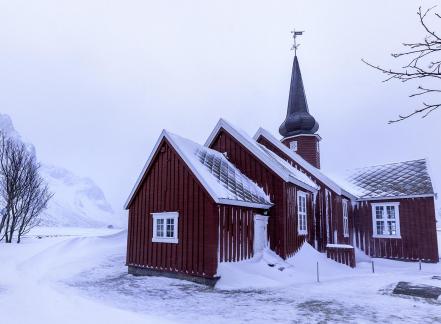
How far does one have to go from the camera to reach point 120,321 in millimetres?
7164

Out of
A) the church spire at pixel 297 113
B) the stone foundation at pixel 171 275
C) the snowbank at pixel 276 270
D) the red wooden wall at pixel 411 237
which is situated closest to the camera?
the snowbank at pixel 276 270

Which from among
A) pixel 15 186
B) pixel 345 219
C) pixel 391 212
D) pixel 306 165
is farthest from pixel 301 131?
pixel 15 186

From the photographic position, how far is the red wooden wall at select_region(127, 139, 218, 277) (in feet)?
40.6

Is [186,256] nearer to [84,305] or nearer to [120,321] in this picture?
[84,305]

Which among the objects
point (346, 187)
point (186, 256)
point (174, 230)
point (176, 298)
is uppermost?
point (346, 187)

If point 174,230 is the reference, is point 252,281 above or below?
below

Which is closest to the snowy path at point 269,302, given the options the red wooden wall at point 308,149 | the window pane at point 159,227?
the window pane at point 159,227

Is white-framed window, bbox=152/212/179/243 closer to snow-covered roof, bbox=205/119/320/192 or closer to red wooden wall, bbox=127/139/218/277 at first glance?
red wooden wall, bbox=127/139/218/277

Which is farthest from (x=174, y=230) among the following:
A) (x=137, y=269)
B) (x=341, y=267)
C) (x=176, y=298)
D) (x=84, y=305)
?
(x=341, y=267)

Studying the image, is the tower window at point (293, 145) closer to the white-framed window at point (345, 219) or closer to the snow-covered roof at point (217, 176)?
the white-framed window at point (345, 219)

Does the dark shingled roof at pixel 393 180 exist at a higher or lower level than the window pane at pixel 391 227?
higher

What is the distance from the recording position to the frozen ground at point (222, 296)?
306 inches

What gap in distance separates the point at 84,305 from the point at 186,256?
476cm

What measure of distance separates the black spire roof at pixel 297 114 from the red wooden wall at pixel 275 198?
840 cm
